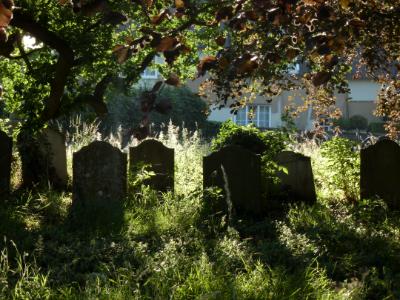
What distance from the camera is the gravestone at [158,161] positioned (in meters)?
7.85

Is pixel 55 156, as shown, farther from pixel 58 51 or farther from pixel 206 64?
pixel 206 64

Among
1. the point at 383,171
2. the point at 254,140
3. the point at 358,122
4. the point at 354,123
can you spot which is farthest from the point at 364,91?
the point at 383,171

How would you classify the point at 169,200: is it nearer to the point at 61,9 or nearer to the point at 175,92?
the point at 61,9

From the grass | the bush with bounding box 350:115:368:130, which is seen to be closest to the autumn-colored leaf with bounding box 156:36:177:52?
the grass

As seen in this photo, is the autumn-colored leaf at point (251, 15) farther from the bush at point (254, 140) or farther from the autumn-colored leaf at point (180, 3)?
the bush at point (254, 140)

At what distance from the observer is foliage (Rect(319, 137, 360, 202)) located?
25.6 ft

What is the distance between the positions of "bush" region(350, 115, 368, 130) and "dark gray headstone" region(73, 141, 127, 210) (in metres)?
25.6

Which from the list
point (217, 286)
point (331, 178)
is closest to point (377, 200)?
point (331, 178)

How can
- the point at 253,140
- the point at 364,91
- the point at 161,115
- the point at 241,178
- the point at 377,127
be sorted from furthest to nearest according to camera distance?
the point at 364,91 < the point at 377,127 < the point at 161,115 < the point at 253,140 < the point at 241,178

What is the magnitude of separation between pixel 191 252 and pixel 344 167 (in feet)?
12.1

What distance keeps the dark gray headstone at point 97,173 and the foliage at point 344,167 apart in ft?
9.65

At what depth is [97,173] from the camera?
705cm

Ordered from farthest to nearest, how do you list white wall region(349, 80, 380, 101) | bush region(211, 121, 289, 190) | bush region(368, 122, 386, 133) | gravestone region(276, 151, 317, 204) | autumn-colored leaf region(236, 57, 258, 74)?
white wall region(349, 80, 380, 101) < bush region(368, 122, 386, 133) < bush region(211, 121, 289, 190) < gravestone region(276, 151, 317, 204) < autumn-colored leaf region(236, 57, 258, 74)

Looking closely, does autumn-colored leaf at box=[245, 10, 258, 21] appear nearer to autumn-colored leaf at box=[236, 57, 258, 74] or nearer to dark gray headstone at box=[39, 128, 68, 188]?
autumn-colored leaf at box=[236, 57, 258, 74]
